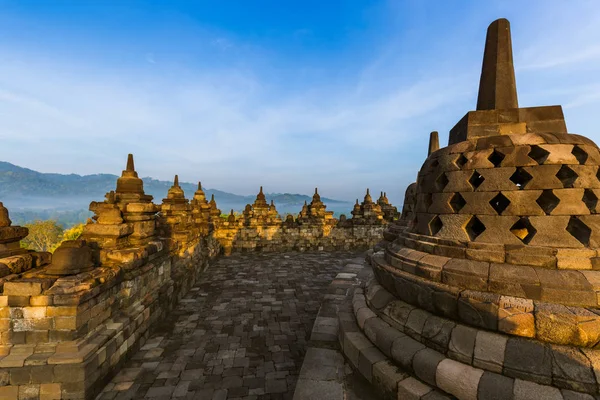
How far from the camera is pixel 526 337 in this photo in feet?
9.27

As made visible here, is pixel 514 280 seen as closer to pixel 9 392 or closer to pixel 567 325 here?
pixel 567 325

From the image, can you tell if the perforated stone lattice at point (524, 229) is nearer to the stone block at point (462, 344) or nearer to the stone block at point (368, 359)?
the stone block at point (462, 344)

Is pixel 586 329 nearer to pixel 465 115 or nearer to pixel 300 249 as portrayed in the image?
pixel 465 115

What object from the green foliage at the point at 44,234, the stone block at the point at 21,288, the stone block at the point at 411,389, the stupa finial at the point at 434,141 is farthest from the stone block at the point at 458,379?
the green foliage at the point at 44,234

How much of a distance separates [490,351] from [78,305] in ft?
18.4

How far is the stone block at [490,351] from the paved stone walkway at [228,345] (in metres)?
2.93

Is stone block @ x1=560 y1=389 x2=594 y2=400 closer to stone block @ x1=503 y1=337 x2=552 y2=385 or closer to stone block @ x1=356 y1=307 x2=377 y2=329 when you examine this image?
stone block @ x1=503 y1=337 x2=552 y2=385

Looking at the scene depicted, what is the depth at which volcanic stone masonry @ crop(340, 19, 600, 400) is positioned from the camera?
2713 millimetres

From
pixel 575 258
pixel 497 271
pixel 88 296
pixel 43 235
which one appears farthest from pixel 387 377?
pixel 43 235

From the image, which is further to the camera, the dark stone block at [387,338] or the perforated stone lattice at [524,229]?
the dark stone block at [387,338]

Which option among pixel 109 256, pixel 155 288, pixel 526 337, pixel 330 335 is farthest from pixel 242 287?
pixel 526 337

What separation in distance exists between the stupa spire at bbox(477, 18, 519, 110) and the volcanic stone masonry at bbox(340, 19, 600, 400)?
2cm

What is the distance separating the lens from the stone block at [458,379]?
9.07 ft

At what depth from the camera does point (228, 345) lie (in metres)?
5.86
